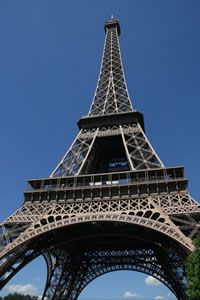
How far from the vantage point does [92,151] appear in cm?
2744


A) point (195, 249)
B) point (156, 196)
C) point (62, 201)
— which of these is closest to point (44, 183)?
point (62, 201)

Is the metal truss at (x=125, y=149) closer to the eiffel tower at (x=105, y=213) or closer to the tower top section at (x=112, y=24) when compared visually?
the eiffel tower at (x=105, y=213)

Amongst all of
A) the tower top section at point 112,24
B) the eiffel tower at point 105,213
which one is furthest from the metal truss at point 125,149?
the tower top section at point 112,24

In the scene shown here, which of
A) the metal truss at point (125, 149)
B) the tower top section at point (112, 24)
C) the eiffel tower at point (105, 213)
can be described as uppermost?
the tower top section at point (112, 24)

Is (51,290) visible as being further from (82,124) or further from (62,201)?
(82,124)

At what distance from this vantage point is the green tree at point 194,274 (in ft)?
45.8

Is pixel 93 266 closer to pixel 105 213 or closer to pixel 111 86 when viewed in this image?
pixel 105 213

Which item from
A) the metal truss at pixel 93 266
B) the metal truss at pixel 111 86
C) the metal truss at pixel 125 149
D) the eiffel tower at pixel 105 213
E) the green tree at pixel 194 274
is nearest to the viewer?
the green tree at pixel 194 274

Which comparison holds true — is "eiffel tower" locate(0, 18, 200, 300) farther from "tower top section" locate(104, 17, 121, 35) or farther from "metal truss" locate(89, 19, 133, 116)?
"tower top section" locate(104, 17, 121, 35)

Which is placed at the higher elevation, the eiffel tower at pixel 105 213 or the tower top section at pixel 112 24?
the tower top section at pixel 112 24

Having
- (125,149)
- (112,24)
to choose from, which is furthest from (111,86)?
(112,24)

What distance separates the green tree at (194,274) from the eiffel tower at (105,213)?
57.6 inches

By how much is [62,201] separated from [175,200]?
282 inches

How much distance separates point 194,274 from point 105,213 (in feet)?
21.2
